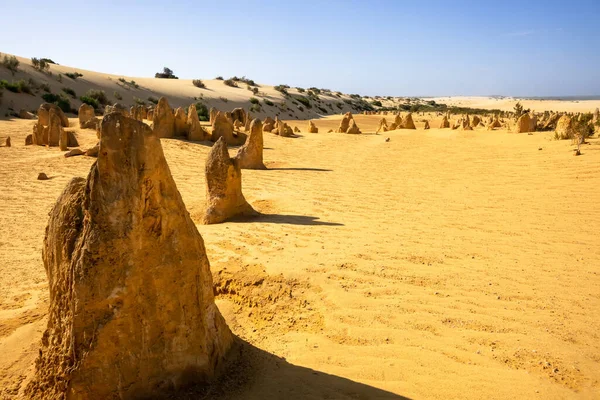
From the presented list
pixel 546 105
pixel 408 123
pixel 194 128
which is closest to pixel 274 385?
pixel 194 128

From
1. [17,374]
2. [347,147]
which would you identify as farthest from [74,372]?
[347,147]

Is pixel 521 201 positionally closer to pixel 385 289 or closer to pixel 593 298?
pixel 593 298

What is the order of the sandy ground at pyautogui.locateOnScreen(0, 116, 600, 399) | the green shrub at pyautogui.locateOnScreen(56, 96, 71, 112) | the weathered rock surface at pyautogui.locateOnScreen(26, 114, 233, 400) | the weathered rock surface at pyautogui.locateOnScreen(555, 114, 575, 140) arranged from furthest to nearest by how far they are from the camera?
the green shrub at pyautogui.locateOnScreen(56, 96, 71, 112) < the weathered rock surface at pyautogui.locateOnScreen(555, 114, 575, 140) < the sandy ground at pyautogui.locateOnScreen(0, 116, 600, 399) < the weathered rock surface at pyautogui.locateOnScreen(26, 114, 233, 400)

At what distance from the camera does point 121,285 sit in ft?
8.24

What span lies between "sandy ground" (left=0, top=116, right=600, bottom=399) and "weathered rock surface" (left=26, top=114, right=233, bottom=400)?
443 millimetres

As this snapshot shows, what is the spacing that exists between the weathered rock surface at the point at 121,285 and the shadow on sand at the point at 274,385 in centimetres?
14

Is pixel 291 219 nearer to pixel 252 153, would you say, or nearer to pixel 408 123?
pixel 252 153

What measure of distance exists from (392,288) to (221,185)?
127 inches

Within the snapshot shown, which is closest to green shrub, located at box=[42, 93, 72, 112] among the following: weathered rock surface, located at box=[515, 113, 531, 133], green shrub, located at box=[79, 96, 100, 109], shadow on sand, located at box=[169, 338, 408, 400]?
green shrub, located at box=[79, 96, 100, 109]

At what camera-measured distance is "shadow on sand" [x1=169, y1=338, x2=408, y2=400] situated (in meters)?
2.73

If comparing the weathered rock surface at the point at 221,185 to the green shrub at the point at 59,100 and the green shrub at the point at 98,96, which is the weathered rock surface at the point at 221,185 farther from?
the green shrub at the point at 98,96

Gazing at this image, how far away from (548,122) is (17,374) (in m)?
22.0

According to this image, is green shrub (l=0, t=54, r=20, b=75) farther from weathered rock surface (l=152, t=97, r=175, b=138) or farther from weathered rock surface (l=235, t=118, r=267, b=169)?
weathered rock surface (l=235, t=118, r=267, b=169)

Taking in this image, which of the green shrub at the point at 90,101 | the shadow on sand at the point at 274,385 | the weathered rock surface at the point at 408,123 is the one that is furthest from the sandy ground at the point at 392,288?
the green shrub at the point at 90,101
